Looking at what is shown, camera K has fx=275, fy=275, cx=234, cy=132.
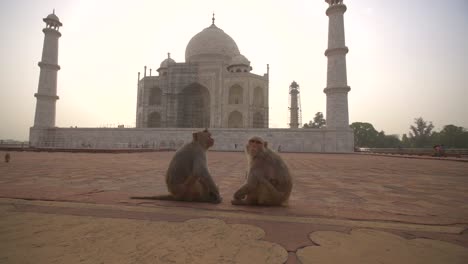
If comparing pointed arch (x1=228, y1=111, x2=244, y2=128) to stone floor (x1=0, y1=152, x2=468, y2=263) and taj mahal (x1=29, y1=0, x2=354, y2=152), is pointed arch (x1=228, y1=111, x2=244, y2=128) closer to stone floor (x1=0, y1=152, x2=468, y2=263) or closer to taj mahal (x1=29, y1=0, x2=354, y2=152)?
taj mahal (x1=29, y1=0, x2=354, y2=152)

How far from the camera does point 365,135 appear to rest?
44.6 meters

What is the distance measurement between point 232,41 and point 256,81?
8.42m

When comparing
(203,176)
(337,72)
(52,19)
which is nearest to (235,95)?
(337,72)

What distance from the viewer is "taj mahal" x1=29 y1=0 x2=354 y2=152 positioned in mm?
21156

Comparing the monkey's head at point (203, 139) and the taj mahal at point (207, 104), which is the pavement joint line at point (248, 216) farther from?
the taj mahal at point (207, 104)

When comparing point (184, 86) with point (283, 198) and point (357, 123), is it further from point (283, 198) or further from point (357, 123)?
point (357, 123)

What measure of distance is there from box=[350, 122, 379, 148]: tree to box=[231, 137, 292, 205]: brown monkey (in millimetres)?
45433

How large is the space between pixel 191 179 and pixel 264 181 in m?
0.64

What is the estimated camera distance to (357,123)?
156 ft

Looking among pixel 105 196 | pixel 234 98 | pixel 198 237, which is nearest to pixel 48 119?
pixel 234 98

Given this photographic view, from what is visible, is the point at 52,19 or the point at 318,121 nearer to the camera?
the point at 52,19

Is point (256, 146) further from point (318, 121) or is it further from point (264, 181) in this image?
point (318, 121)

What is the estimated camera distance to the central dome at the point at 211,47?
32.3 meters

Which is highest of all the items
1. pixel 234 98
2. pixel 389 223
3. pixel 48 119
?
pixel 234 98
